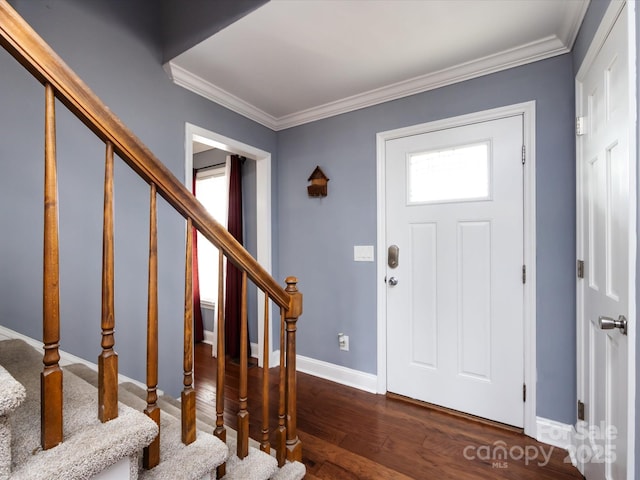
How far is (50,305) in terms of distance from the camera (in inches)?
26.4

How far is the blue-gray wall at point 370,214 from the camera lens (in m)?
1.64

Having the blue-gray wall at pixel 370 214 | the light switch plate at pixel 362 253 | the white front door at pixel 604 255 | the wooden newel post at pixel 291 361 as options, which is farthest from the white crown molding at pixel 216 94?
the white front door at pixel 604 255

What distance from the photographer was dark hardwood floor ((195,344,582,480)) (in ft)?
4.87

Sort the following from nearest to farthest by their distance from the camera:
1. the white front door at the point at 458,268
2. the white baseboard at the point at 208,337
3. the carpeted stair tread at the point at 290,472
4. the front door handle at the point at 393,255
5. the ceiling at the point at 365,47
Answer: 1. the carpeted stair tread at the point at 290,472
2. the ceiling at the point at 365,47
3. the white front door at the point at 458,268
4. the front door handle at the point at 393,255
5. the white baseboard at the point at 208,337

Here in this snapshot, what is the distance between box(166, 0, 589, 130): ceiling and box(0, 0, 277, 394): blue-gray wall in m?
0.28

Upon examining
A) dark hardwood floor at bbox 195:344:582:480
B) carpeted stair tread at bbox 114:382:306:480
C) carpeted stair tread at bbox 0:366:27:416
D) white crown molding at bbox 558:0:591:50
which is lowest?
dark hardwood floor at bbox 195:344:582:480

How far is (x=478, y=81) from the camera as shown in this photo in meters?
1.89

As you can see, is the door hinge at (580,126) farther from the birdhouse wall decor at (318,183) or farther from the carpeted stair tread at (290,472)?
the carpeted stair tread at (290,472)

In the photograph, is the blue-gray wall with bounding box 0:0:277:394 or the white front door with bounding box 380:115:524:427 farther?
the white front door with bounding box 380:115:524:427

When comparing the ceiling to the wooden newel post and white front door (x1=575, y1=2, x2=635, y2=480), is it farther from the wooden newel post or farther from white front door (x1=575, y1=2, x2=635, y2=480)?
the wooden newel post

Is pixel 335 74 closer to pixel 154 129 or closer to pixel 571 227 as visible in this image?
pixel 154 129

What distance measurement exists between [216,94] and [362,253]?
5.49ft

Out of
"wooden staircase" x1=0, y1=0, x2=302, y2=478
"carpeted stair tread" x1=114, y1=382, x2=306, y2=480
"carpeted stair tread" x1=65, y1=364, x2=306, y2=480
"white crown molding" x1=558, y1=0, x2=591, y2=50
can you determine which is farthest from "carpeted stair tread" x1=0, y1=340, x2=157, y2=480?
"white crown molding" x1=558, y1=0, x2=591, y2=50

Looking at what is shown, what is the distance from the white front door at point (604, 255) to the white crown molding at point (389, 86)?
13.3 inches
